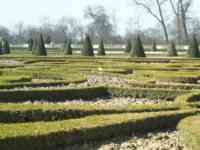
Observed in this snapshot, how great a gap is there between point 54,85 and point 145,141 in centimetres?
650

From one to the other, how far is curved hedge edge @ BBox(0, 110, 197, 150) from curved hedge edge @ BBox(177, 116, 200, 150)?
30.7 inches

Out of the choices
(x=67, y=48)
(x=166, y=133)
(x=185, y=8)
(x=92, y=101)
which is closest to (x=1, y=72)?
(x=92, y=101)

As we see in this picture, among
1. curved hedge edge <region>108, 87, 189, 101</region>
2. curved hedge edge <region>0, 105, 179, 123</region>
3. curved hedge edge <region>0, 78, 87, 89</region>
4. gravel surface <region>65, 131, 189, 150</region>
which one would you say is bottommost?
gravel surface <region>65, 131, 189, 150</region>

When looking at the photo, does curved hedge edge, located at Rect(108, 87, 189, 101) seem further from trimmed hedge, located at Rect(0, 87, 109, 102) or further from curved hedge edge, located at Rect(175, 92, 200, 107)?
curved hedge edge, located at Rect(175, 92, 200, 107)

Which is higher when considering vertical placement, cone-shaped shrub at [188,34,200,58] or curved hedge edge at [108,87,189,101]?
cone-shaped shrub at [188,34,200,58]

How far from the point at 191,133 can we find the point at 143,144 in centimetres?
99

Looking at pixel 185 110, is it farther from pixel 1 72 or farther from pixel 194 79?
pixel 1 72

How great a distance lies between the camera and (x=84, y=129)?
7461 millimetres

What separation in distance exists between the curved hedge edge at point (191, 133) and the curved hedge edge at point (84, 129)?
779 millimetres

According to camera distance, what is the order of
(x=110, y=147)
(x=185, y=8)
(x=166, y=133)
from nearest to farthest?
1. (x=110, y=147)
2. (x=166, y=133)
3. (x=185, y=8)

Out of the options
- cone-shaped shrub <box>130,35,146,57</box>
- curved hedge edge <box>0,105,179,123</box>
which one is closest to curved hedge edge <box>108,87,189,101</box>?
curved hedge edge <box>0,105,179,123</box>

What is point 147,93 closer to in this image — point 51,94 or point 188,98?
point 188,98

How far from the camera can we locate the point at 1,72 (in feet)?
57.1

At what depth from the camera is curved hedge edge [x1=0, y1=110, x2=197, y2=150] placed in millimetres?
6723
